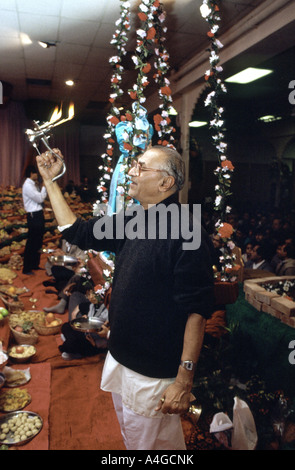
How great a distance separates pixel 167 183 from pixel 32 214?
5.50 m

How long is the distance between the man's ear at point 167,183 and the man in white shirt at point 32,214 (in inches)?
205

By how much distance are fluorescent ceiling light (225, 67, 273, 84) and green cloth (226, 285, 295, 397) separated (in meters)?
4.54

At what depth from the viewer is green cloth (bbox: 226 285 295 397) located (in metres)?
2.56

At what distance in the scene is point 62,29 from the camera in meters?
5.00

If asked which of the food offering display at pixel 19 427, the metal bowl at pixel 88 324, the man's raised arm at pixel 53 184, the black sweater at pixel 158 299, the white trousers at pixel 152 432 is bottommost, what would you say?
the food offering display at pixel 19 427

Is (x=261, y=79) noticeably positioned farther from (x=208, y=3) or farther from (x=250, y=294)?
(x=250, y=294)

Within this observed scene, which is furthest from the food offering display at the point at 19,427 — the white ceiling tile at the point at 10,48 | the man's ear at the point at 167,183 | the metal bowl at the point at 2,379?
the white ceiling tile at the point at 10,48

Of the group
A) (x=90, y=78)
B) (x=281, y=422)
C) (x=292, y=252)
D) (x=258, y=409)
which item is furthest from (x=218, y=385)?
(x=90, y=78)

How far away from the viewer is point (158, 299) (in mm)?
1630

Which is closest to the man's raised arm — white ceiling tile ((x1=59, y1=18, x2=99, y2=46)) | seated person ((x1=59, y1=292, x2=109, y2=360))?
seated person ((x1=59, y1=292, x2=109, y2=360))

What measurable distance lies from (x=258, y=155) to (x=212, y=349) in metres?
13.0

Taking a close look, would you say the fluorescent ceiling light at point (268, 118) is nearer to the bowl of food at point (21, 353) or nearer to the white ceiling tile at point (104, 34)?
the white ceiling tile at point (104, 34)

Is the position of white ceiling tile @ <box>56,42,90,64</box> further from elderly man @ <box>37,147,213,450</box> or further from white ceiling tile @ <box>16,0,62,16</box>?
elderly man @ <box>37,147,213,450</box>

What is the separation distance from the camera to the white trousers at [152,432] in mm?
1729
